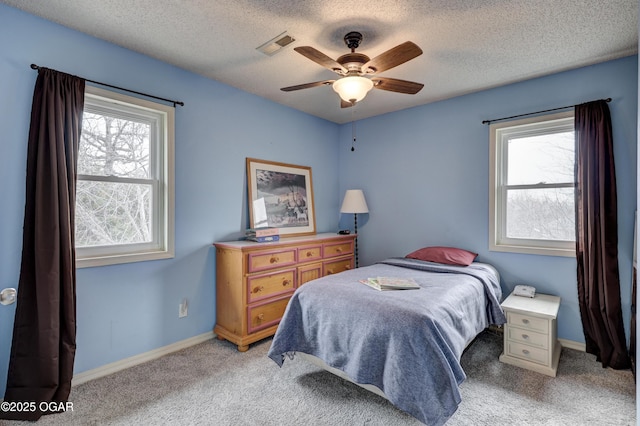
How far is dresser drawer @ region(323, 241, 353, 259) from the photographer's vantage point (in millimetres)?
3527

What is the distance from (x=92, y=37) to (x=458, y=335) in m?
3.27

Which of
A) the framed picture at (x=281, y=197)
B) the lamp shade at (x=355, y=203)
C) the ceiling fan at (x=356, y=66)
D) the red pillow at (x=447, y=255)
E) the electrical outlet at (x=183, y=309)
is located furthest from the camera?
the lamp shade at (x=355, y=203)

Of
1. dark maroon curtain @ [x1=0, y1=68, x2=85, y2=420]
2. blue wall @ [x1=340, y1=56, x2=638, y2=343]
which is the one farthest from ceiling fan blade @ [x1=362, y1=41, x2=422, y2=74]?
dark maroon curtain @ [x1=0, y1=68, x2=85, y2=420]

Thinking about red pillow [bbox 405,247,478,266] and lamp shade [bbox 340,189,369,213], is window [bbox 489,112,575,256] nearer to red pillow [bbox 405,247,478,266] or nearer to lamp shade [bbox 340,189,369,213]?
red pillow [bbox 405,247,478,266]

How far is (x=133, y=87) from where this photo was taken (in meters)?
2.46

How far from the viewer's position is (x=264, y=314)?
2.92 meters

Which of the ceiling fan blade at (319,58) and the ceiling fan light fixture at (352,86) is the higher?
the ceiling fan blade at (319,58)

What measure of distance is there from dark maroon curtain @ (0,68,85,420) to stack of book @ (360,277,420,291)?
6.75 ft

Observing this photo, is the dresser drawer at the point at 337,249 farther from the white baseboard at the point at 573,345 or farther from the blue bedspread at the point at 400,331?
the white baseboard at the point at 573,345

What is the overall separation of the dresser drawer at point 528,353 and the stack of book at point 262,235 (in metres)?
2.27

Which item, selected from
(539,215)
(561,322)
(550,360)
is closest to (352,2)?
(539,215)

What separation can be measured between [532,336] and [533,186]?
4.67ft

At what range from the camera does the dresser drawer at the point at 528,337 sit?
235 cm

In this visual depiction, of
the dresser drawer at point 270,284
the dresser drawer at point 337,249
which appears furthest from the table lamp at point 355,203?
the dresser drawer at point 270,284
